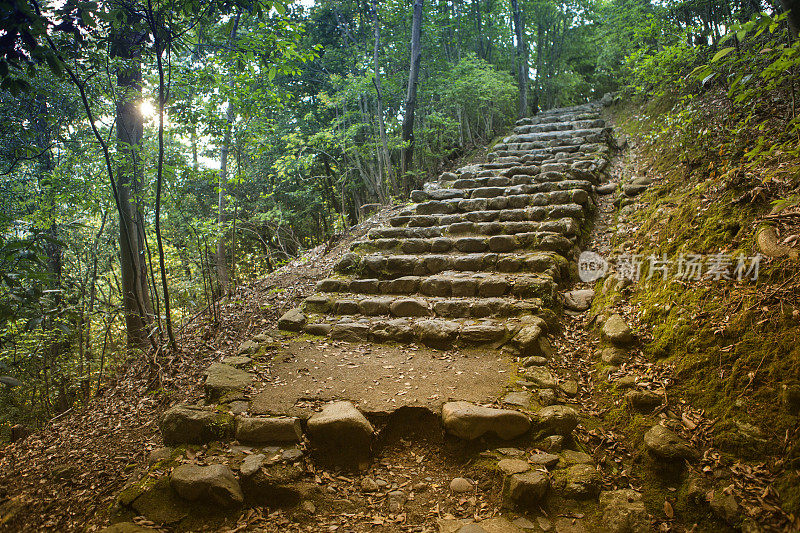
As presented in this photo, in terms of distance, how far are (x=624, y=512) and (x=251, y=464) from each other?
7.48 ft

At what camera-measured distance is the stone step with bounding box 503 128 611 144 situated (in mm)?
8555

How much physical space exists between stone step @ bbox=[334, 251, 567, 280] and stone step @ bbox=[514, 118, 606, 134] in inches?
245

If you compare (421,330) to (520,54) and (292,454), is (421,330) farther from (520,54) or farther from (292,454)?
(520,54)

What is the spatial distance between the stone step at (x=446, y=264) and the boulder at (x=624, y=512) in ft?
8.83

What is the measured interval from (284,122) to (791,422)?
13133 millimetres

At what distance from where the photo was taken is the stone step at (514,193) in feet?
19.6

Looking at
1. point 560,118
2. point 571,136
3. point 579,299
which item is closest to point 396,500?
point 579,299

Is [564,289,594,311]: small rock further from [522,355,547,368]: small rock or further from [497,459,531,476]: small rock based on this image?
[497,459,531,476]: small rock

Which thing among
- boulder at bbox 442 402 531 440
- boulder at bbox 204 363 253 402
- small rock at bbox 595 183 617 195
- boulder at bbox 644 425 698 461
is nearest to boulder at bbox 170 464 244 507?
boulder at bbox 204 363 253 402

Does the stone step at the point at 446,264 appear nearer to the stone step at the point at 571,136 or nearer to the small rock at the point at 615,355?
the small rock at the point at 615,355

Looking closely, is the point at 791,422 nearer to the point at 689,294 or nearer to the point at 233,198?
the point at 689,294

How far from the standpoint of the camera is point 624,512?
85.9 inches

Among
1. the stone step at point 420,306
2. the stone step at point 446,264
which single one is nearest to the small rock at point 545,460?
the stone step at point 420,306

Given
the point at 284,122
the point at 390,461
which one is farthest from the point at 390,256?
the point at 284,122
